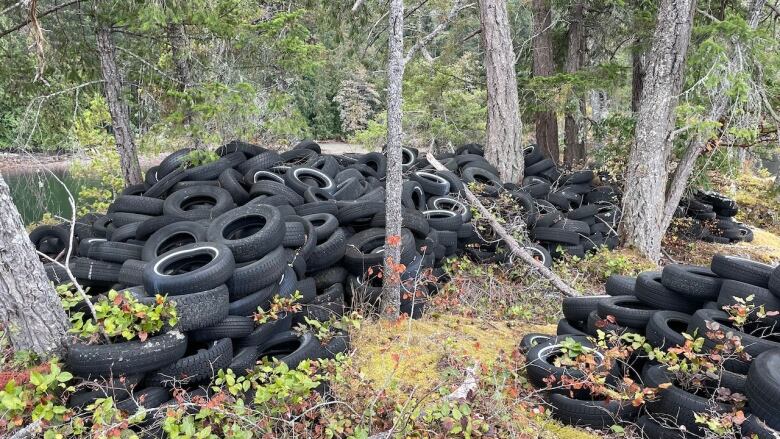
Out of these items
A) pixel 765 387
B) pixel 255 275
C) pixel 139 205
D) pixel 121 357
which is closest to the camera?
pixel 765 387

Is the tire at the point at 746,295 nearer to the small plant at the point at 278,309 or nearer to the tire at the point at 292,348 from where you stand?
the tire at the point at 292,348

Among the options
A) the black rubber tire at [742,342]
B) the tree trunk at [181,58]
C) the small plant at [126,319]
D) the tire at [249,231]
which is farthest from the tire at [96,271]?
the black rubber tire at [742,342]

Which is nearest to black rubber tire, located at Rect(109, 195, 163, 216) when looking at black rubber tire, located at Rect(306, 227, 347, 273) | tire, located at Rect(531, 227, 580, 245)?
black rubber tire, located at Rect(306, 227, 347, 273)

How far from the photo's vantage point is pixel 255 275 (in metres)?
4.91

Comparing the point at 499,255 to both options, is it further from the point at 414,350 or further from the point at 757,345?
the point at 757,345

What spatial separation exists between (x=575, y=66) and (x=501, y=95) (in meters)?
4.04

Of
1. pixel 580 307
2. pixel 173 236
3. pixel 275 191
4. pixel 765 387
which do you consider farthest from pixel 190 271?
pixel 765 387

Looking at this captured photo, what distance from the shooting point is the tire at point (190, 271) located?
4398 millimetres

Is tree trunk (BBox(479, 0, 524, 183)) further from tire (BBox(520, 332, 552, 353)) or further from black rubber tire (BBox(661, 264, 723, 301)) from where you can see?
black rubber tire (BBox(661, 264, 723, 301))

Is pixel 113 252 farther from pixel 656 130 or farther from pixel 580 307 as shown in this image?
pixel 656 130

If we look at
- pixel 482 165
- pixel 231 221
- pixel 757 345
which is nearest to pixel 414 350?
pixel 231 221

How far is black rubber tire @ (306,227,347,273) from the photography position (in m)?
5.97

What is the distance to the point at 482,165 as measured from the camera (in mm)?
10742

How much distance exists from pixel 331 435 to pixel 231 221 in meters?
2.99
